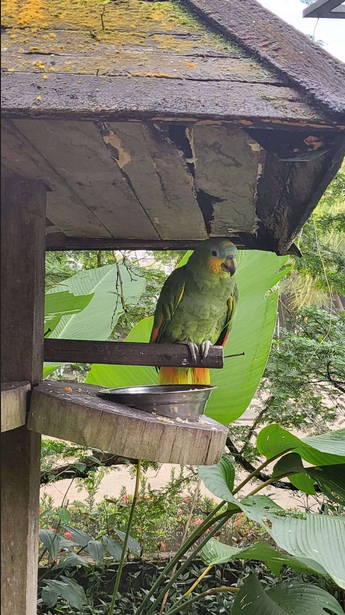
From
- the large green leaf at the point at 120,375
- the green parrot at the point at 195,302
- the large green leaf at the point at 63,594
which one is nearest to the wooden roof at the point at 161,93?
the green parrot at the point at 195,302

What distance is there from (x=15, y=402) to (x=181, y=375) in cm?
60

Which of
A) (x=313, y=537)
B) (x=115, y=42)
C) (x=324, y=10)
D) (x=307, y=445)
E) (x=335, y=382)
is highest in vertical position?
(x=324, y=10)

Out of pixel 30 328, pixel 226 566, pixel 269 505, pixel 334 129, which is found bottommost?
pixel 226 566

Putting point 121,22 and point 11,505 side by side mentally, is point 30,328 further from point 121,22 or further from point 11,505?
point 121,22

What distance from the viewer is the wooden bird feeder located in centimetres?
35

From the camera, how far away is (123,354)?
2.23ft

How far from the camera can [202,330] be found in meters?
1.07

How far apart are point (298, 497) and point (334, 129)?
2.08 metres

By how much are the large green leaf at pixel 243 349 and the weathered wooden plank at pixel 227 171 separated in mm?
548

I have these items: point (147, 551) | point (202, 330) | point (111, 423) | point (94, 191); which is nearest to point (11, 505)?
point (111, 423)

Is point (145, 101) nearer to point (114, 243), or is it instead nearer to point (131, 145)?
point (131, 145)

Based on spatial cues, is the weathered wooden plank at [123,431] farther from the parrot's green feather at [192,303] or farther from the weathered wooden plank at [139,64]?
the parrot's green feather at [192,303]

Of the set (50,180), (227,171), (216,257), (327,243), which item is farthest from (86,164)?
(327,243)

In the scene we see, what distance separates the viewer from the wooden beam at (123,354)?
2.23ft
